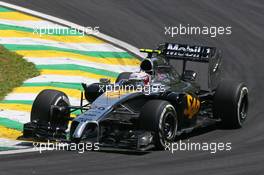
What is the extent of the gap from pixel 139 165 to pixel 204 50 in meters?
4.83

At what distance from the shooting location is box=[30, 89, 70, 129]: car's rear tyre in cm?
1475

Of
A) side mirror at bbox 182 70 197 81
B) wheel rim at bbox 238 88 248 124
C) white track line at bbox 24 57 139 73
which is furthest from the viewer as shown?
white track line at bbox 24 57 139 73

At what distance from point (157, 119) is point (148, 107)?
290mm

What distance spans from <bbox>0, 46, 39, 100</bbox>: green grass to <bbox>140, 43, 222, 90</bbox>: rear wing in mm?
3541

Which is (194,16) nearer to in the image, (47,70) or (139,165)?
(47,70)

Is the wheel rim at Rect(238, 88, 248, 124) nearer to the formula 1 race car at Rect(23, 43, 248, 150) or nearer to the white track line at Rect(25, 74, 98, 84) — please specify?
the formula 1 race car at Rect(23, 43, 248, 150)

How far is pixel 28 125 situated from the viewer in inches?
566

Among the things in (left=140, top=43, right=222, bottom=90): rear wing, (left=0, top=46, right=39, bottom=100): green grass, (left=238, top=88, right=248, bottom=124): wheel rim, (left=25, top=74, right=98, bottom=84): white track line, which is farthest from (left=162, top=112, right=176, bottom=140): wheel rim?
(left=25, top=74, right=98, bottom=84): white track line

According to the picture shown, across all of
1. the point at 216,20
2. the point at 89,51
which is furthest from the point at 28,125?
the point at 216,20

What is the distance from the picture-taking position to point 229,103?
1581cm

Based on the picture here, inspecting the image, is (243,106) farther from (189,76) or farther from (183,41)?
(183,41)

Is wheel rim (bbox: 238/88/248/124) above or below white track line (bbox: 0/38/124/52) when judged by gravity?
below

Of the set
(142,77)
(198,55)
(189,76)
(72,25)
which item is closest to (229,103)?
(189,76)

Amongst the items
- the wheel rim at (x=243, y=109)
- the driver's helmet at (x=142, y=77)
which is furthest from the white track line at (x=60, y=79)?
the wheel rim at (x=243, y=109)
